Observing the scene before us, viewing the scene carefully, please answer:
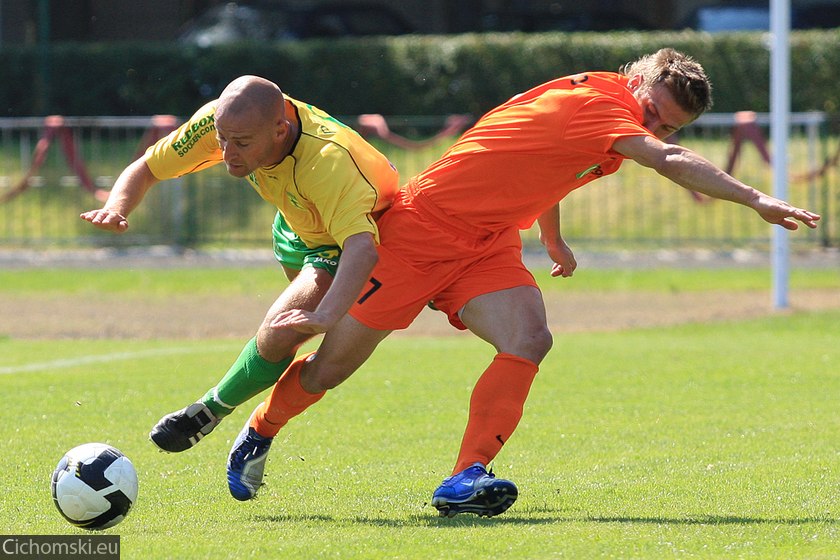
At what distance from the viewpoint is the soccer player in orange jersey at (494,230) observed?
5.95m

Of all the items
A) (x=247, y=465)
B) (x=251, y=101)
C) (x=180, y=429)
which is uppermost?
(x=251, y=101)

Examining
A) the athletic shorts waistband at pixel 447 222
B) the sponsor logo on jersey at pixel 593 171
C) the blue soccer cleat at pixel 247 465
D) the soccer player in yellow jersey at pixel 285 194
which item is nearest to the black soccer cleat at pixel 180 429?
the soccer player in yellow jersey at pixel 285 194

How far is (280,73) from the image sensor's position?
25.1 meters

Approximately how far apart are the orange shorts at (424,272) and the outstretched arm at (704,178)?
2.63 ft

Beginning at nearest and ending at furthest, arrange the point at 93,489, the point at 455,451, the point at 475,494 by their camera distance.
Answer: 1. the point at 93,489
2. the point at 475,494
3. the point at 455,451

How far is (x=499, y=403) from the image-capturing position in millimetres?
5953

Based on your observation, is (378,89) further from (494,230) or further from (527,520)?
(527,520)

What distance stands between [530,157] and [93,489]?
232 centimetres

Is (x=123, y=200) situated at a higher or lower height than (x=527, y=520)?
higher

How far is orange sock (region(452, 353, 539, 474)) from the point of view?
5922 millimetres

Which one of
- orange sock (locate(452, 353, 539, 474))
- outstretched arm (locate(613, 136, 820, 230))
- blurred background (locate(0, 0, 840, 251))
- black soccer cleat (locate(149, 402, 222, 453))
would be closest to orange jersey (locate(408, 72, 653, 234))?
outstretched arm (locate(613, 136, 820, 230))

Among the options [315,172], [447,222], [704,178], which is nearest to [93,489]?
[315,172]

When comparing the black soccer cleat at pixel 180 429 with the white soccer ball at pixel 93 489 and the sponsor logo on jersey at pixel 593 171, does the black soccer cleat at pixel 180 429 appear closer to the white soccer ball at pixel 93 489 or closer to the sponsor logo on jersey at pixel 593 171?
the white soccer ball at pixel 93 489

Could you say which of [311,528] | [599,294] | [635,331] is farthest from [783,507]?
[599,294]
